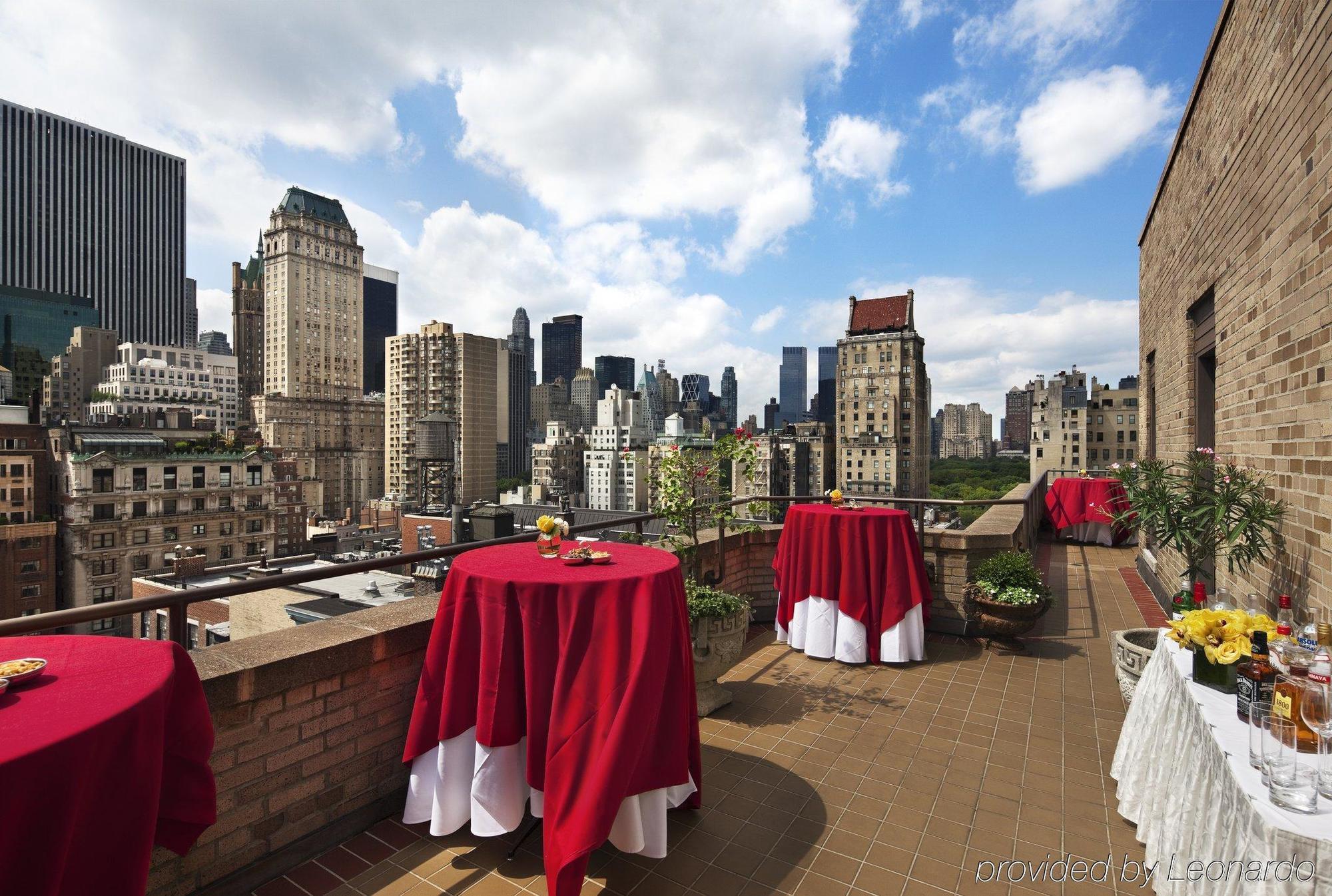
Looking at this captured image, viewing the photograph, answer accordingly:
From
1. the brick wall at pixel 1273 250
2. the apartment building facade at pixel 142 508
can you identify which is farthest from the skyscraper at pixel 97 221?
the brick wall at pixel 1273 250

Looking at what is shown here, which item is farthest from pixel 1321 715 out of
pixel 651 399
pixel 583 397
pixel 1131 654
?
pixel 583 397

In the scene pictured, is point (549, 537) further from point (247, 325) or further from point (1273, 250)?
point (247, 325)

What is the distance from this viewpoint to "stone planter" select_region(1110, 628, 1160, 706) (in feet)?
11.9

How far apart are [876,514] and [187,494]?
45.2 metres

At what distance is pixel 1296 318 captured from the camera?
9.77 feet

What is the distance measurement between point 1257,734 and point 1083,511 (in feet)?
35.4

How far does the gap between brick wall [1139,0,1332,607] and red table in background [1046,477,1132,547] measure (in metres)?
5.91

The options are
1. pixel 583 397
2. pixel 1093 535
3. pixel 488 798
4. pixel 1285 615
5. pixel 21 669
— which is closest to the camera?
pixel 21 669

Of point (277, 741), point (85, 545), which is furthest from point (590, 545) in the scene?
point (85, 545)

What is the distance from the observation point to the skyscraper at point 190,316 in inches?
4970

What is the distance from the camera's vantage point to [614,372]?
18738 centimetres

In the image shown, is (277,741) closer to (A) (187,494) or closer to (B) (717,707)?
(B) (717,707)

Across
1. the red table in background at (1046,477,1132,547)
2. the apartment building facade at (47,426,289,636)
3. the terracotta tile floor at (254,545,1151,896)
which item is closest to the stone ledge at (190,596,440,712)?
the terracotta tile floor at (254,545,1151,896)

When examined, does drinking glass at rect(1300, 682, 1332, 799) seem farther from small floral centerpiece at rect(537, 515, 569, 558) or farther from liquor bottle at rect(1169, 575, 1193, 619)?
small floral centerpiece at rect(537, 515, 569, 558)
